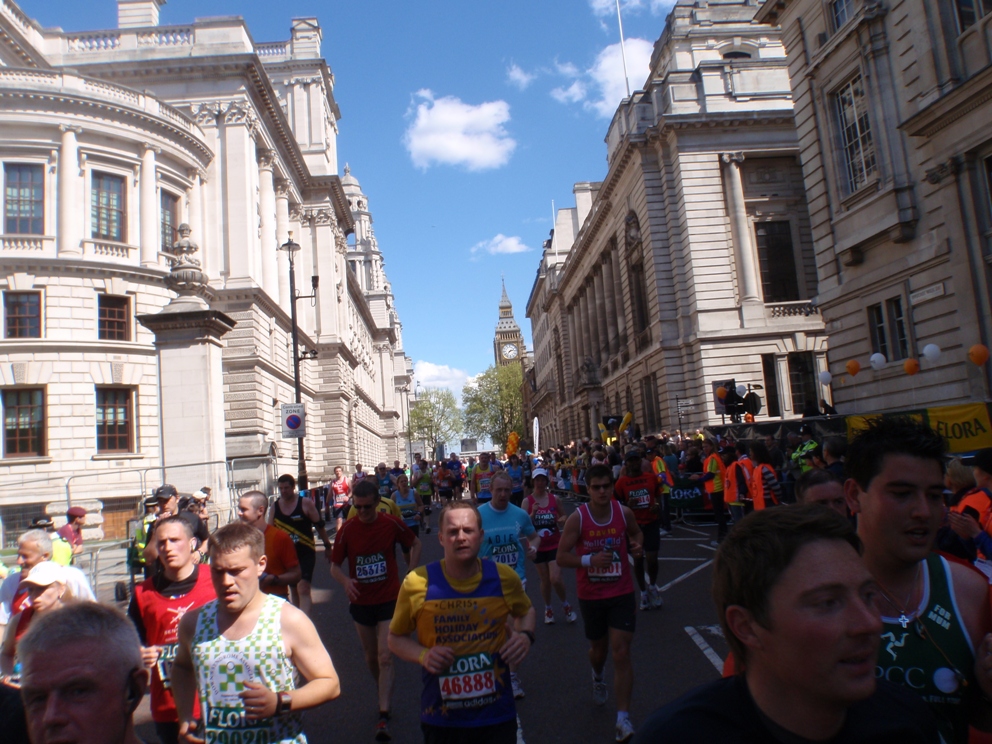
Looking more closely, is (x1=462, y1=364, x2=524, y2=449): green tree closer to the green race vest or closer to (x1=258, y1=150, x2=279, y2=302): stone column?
(x1=258, y1=150, x2=279, y2=302): stone column

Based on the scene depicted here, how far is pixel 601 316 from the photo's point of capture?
5038cm

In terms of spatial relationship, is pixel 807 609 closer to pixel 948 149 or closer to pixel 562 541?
pixel 562 541

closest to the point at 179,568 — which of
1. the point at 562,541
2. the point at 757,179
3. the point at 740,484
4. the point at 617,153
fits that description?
the point at 562,541

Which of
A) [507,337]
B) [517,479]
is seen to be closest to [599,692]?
[517,479]

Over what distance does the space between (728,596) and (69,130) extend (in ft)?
103

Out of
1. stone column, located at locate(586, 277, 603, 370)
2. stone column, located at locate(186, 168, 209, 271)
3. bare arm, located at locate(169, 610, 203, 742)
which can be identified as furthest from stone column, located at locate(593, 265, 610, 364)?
bare arm, located at locate(169, 610, 203, 742)

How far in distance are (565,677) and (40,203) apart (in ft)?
91.9

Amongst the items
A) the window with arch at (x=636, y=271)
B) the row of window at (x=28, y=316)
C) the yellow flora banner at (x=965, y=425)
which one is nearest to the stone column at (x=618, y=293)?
the window with arch at (x=636, y=271)

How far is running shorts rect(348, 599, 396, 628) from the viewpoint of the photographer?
6.67 m

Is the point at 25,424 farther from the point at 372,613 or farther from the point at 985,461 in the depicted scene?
the point at 985,461

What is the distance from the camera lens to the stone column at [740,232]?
3144 cm

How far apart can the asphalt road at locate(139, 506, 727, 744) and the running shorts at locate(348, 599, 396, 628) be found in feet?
2.44

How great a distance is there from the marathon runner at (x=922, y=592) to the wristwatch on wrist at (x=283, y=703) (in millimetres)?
2255

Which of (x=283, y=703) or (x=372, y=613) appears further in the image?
(x=372, y=613)
